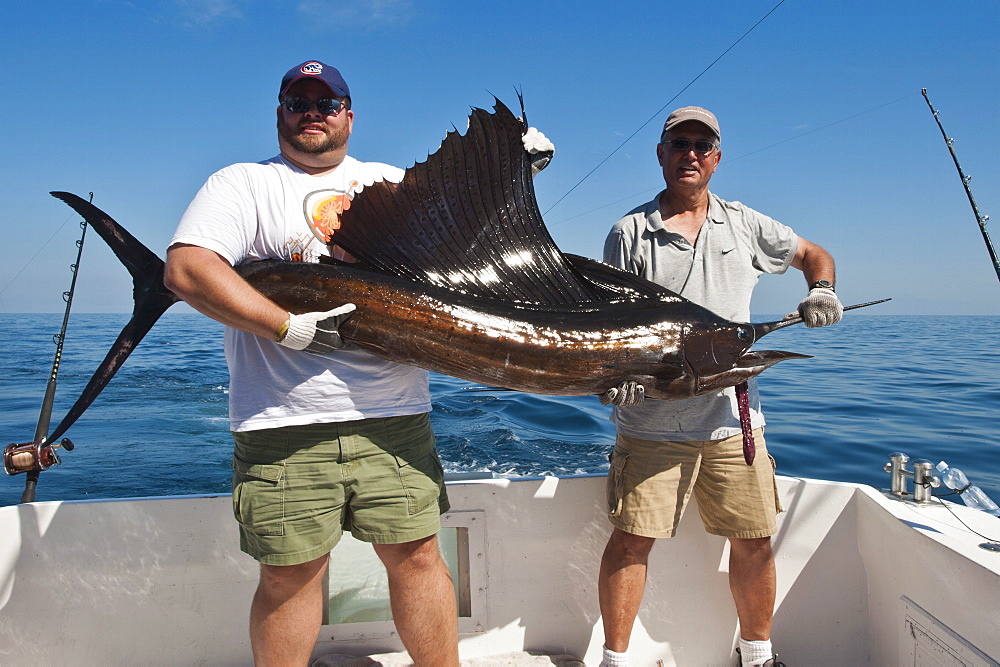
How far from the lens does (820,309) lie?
2057 mm

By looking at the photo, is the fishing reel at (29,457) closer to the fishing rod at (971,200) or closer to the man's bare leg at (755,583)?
the man's bare leg at (755,583)

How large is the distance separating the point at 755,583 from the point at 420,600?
3.75ft

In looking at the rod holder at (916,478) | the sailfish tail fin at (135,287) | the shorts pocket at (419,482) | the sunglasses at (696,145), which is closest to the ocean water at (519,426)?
the sailfish tail fin at (135,287)

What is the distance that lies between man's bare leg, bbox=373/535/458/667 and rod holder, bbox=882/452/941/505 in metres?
1.72

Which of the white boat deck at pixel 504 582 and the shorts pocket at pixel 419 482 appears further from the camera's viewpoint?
the white boat deck at pixel 504 582

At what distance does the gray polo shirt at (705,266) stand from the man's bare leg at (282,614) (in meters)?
1.13

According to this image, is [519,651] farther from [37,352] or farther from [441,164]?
[37,352]

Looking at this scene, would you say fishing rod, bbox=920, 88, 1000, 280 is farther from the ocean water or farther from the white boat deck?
the ocean water

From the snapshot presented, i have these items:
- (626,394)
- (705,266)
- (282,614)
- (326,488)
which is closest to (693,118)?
(705,266)

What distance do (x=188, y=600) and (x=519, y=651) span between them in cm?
123

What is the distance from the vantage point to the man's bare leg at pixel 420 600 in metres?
1.87

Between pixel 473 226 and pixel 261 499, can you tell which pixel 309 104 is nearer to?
pixel 473 226

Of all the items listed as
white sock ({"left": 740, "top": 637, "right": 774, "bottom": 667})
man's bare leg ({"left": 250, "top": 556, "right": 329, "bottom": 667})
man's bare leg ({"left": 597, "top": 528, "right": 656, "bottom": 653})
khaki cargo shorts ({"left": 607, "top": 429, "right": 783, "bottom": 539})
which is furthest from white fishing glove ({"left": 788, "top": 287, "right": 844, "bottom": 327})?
man's bare leg ({"left": 250, "top": 556, "right": 329, "bottom": 667})

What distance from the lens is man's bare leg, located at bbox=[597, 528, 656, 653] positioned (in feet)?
7.09
